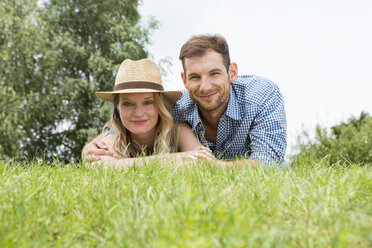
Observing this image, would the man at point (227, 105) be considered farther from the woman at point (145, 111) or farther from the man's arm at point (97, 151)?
the woman at point (145, 111)

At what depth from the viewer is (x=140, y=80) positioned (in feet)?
16.3

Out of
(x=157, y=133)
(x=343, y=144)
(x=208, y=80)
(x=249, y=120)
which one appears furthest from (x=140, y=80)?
(x=343, y=144)

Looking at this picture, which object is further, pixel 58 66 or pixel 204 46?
pixel 58 66

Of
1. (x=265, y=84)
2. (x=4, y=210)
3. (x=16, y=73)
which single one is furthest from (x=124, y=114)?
(x=16, y=73)

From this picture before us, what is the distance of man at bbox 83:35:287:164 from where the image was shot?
474 cm

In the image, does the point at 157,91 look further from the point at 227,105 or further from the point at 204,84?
the point at 227,105

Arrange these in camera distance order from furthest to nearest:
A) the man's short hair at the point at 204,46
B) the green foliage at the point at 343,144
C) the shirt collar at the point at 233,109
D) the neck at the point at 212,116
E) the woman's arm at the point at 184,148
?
the green foliage at the point at 343,144 < the neck at the point at 212,116 < the shirt collar at the point at 233,109 < the man's short hair at the point at 204,46 < the woman's arm at the point at 184,148

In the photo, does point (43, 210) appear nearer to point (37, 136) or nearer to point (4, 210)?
point (4, 210)

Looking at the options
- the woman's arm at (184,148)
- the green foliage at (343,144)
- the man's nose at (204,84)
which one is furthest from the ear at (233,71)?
the green foliage at (343,144)

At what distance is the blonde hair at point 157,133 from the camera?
199 inches

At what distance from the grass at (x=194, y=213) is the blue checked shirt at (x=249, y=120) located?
1.73 m

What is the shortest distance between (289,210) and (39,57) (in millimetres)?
21040

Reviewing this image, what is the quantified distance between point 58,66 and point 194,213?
2178 centimetres

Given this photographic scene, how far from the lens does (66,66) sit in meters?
22.2
